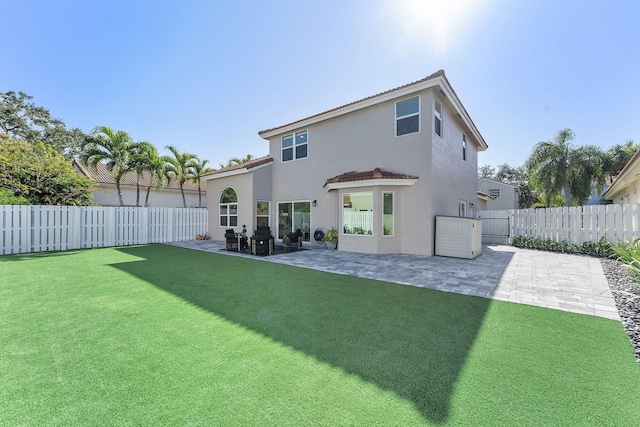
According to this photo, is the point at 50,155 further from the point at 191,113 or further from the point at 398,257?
the point at 398,257

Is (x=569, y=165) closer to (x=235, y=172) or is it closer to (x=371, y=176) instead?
(x=371, y=176)

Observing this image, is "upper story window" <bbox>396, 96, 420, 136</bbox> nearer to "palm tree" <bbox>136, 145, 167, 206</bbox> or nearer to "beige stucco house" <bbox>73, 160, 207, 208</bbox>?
"palm tree" <bbox>136, 145, 167, 206</bbox>

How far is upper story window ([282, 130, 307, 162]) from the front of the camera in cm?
1528

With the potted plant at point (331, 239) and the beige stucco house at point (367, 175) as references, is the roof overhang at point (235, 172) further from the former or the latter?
the potted plant at point (331, 239)

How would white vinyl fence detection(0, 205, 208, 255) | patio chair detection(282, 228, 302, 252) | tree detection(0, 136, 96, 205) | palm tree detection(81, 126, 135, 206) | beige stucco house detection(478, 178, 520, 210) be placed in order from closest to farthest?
1. white vinyl fence detection(0, 205, 208, 255)
2. tree detection(0, 136, 96, 205)
3. patio chair detection(282, 228, 302, 252)
4. palm tree detection(81, 126, 135, 206)
5. beige stucco house detection(478, 178, 520, 210)

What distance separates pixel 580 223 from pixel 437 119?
8.07 m

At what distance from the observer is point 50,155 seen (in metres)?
15.4

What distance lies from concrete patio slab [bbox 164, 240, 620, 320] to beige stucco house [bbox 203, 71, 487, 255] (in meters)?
1.84

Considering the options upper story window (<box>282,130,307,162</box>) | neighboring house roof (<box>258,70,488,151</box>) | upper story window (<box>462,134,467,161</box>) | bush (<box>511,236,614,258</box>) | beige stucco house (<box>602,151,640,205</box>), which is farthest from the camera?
upper story window (<box>462,134,467,161</box>)

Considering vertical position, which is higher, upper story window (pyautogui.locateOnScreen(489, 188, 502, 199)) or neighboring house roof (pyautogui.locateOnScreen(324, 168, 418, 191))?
upper story window (pyautogui.locateOnScreen(489, 188, 502, 199))

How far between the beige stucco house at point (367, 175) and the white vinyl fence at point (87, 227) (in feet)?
8.46

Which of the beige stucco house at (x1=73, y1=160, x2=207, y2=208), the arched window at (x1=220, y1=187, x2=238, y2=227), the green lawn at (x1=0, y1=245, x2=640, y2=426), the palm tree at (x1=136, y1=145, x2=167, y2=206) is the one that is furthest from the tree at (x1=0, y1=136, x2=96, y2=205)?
the green lawn at (x1=0, y1=245, x2=640, y2=426)

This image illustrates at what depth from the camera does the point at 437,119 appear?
38.8ft

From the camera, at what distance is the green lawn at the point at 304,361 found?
2312 mm
